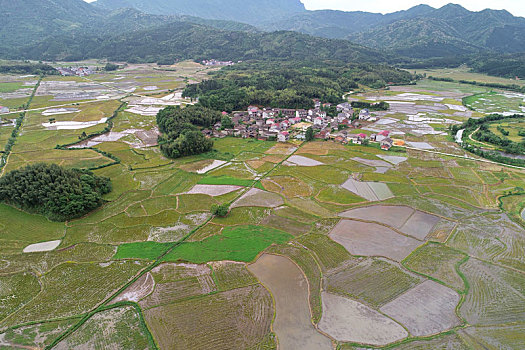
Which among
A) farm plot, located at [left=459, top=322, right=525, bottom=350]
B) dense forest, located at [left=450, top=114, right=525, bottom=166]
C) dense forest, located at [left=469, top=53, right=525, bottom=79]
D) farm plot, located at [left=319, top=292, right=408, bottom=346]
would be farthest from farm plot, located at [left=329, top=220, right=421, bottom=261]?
dense forest, located at [left=469, top=53, right=525, bottom=79]

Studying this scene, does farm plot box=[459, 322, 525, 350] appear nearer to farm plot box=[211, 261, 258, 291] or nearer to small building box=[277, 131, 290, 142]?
farm plot box=[211, 261, 258, 291]

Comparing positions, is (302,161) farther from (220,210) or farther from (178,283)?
(178,283)

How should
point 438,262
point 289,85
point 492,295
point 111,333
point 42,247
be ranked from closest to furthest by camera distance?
point 111,333, point 492,295, point 438,262, point 42,247, point 289,85

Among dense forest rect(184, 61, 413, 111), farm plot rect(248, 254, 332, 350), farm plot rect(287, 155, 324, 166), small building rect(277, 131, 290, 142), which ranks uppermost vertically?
dense forest rect(184, 61, 413, 111)

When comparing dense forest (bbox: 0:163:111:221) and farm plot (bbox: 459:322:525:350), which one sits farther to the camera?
dense forest (bbox: 0:163:111:221)

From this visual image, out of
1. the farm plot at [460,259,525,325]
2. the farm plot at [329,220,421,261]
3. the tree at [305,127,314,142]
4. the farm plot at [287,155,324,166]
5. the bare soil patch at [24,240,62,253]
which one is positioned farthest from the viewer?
the tree at [305,127,314,142]

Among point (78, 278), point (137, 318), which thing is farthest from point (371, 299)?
point (78, 278)

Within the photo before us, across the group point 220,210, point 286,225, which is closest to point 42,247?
point 220,210
